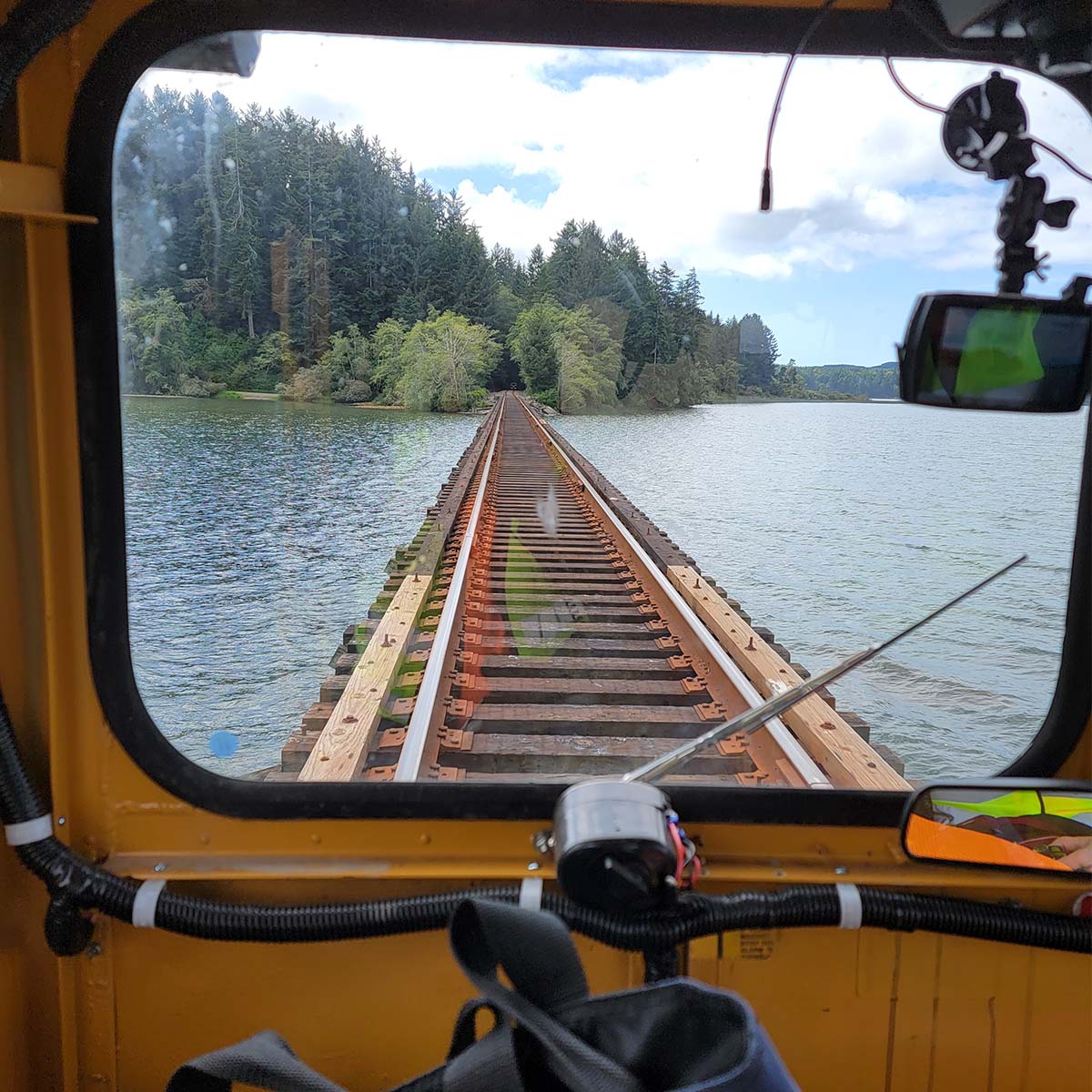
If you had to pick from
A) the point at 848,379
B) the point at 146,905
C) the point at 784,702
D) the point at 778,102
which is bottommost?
the point at 146,905

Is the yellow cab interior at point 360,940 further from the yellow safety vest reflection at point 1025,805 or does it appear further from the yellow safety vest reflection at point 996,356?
the yellow safety vest reflection at point 996,356

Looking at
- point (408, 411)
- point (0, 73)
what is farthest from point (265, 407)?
point (0, 73)

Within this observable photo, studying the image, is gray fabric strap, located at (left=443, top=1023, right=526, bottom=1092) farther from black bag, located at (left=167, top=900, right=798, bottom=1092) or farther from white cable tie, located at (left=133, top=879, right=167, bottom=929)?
white cable tie, located at (left=133, top=879, right=167, bottom=929)

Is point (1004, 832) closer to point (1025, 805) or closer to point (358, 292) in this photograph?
point (1025, 805)

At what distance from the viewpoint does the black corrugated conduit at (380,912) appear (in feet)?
5.85

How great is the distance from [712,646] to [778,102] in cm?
185

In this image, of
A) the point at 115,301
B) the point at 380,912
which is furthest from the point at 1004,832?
the point at 115,301

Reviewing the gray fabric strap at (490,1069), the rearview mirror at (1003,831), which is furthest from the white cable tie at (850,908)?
the gray fabric strap at (490,1069)

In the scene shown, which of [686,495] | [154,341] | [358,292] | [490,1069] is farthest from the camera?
[686,495]

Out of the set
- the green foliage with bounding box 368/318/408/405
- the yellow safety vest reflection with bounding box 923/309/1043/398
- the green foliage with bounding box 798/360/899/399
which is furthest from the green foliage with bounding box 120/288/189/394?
the yellow safety vest reflection with bounding box 923/309/1043/398

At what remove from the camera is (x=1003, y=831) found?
6.03 ft

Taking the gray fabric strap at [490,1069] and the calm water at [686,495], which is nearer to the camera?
the gray fabric strap at [490,1069]

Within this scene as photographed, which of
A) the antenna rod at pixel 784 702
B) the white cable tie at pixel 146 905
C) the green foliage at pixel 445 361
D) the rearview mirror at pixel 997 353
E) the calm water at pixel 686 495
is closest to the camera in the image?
the rearview mirror at pixel 997 353

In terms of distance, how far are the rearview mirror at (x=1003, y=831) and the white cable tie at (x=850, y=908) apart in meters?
0.13
